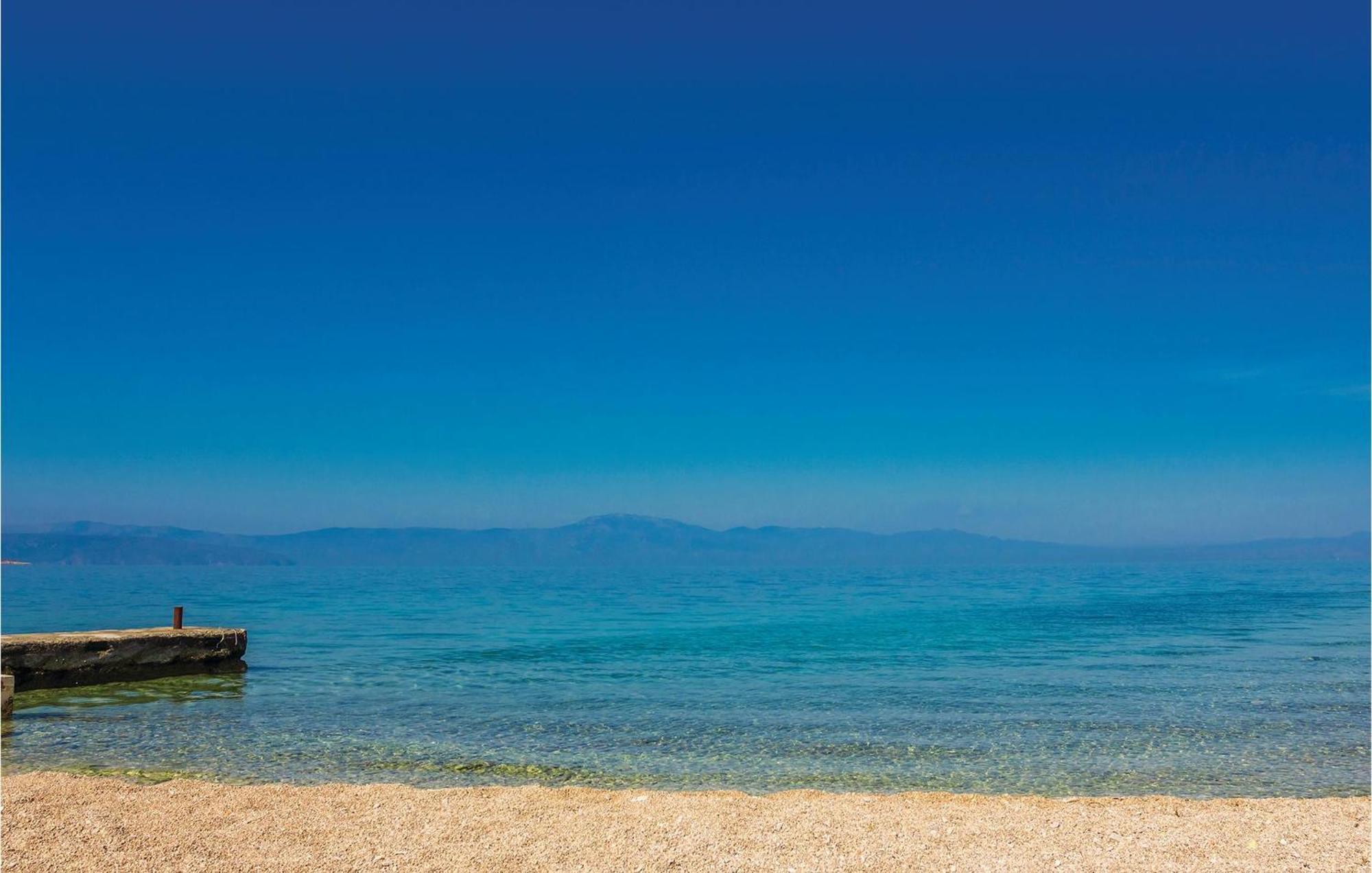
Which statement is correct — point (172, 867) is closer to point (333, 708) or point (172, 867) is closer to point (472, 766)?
point (472, 766)

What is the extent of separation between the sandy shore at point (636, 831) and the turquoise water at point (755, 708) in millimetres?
1992

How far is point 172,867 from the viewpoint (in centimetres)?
823

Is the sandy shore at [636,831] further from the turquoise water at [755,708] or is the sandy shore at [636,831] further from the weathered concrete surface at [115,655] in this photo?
the weathered concrete surface at [115,655]

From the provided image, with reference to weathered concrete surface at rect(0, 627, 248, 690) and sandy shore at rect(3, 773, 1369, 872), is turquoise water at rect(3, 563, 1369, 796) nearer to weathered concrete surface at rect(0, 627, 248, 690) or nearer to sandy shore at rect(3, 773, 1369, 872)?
weathered concrete surface at rect(0, 627, 248, 690)

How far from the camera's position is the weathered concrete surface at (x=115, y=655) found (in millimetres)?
20562

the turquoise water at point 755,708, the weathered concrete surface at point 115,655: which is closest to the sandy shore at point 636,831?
the turquoise water at point 755,708

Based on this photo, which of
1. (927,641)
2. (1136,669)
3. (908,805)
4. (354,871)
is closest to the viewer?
(354,871)

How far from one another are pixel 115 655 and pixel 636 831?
18039 millimetres

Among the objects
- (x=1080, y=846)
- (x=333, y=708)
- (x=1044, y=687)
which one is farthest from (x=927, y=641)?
(x=1080, y=846)

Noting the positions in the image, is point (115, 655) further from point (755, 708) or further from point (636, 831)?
point (636, 831)

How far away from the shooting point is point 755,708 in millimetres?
19656

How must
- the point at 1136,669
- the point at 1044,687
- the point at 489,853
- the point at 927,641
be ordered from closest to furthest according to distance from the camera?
the point at 489,853
the point at 1044,687
the point at 1136,669
the point at 927,641

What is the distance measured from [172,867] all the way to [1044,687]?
761 inches

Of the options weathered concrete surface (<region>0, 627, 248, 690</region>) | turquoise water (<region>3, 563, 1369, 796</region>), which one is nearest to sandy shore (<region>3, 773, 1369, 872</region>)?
turquoise water (<region>3, 563, 1369, 796</region>)
